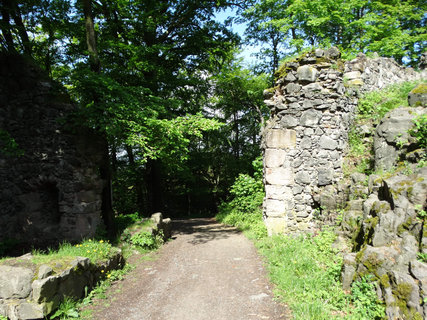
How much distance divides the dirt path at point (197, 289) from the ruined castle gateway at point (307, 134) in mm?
1799

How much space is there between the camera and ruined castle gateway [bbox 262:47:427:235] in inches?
294

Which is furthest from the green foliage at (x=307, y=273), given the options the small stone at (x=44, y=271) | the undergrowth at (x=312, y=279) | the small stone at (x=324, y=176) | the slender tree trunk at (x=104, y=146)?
the slender tree trunk at (x=104, y=146)

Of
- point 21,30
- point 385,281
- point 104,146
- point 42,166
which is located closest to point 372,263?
point 385,281

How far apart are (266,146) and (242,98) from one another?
37.1 feet

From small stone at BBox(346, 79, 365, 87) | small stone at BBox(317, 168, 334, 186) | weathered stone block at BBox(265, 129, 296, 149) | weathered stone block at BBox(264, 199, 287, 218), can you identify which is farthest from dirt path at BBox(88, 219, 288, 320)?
small stone at BBox(346, 79, 365, 87)

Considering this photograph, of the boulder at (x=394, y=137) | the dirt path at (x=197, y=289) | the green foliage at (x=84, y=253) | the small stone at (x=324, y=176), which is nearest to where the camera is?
the dirt path at (x=197, y=289)

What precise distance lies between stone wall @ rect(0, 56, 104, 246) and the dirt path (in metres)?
2.93

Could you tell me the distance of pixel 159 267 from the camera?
21.1 ft

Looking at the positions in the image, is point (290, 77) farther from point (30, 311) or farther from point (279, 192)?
point (30, 311)

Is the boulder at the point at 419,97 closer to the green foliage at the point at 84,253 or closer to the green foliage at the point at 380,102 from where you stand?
the green foliage at the point at 380,102

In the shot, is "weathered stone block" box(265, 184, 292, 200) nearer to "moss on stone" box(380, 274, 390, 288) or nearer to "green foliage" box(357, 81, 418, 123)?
"green foliage" box(357, 81, 418, 123)

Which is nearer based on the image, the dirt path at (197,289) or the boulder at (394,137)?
the dirt path at (197,289)

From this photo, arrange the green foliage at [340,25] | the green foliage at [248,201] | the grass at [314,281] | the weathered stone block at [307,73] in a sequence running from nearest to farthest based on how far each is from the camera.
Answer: the grass at [314,281] < the weathered stone block at [307,73] < the green foliage at [248,201] < the green foliage at [340,25]

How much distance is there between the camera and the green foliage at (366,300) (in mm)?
3432
